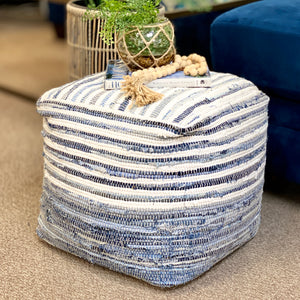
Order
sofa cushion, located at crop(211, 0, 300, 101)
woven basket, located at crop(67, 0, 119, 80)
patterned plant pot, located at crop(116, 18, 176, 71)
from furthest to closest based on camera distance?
woven basket, located at crop(67, 0, 119, 80), sofa cushion, located at crop(211, 0, 300, 101), patterned plant pot, located at crop(116, 18, 176, 71)

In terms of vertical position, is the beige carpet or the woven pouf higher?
the woven pouf

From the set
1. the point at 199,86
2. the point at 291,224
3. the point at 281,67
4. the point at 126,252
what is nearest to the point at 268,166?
the point at 291,224

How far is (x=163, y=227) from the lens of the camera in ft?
3.55

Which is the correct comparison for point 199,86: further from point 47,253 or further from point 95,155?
point 47,253

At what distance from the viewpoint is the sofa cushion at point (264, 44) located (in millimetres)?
1324

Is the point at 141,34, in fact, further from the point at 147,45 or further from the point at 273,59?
the point at 273,59

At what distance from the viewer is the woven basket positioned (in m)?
1.60

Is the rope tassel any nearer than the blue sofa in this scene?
Yes

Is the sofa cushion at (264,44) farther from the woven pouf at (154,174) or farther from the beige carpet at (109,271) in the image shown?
the beige carpet at (109,271)

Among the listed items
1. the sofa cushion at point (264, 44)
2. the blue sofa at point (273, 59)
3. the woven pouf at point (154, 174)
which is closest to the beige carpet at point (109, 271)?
the woven pouf at point (154, 174)

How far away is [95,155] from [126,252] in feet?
0.68

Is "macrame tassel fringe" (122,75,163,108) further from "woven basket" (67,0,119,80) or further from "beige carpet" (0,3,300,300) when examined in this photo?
"woven basket" (67,0,119,80)

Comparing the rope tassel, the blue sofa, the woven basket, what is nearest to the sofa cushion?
the blue sofa

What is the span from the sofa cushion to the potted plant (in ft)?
0.78
